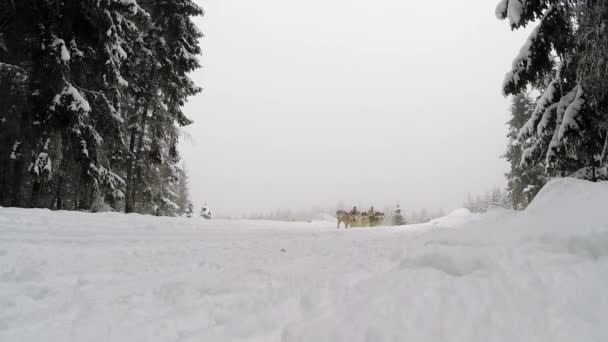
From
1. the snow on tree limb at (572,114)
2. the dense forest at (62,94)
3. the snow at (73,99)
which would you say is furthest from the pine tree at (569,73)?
the dense forest at (62,94)

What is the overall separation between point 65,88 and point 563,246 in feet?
39.5

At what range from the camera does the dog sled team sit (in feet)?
61.8

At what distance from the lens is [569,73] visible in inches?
290

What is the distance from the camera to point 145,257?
5141mm

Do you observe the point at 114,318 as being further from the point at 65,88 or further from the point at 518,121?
the point at 518,121

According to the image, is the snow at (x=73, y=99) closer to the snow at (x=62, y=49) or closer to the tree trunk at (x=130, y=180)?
the snow at (x=62, y=49)

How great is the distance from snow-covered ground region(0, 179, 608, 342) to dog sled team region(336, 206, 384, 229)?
13.7m

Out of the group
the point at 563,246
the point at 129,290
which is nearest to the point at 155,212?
the point at 129,290

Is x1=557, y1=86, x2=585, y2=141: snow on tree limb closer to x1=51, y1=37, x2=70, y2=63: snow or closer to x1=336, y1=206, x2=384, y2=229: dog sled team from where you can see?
x1=336, y1=206, x2=384, y2=229: dog sled team

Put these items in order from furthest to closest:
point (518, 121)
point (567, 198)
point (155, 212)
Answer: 1. point (518, 121)
2. point (155, 212)
3. point (567, 198)

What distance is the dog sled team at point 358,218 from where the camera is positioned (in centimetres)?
1883

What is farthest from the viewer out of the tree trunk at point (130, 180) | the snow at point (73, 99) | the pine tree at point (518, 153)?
the pine tree at point (518, 153)

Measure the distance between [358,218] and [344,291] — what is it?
1697cm

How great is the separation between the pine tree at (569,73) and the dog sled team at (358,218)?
11885mm
